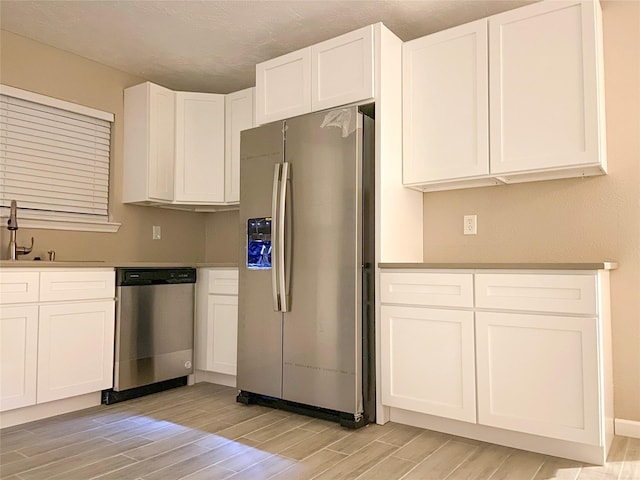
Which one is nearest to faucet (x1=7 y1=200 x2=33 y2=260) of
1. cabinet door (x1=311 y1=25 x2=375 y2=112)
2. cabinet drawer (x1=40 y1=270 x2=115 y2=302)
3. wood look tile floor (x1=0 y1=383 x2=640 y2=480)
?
cabinet drawer (x1=40 y1=270 x2=115 y2=302)

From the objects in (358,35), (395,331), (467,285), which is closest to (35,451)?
(395,331)

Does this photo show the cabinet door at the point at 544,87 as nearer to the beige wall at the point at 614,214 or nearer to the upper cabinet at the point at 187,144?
the beige wall at the point at 614,214

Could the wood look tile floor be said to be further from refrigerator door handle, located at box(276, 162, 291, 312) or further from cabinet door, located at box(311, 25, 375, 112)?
cabinet door, located at box(311, 25, 375, 112)

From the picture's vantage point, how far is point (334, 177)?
2844mm

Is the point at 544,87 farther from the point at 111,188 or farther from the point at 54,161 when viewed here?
the point at 54,161

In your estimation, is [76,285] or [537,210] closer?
[537,210]

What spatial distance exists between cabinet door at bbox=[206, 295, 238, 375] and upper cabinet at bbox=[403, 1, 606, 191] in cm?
161

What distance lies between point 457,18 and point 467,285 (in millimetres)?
1711

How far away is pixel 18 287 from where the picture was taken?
2.73 meters

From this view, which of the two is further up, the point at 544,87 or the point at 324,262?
the point at 544,87

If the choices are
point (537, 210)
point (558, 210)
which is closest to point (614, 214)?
point (558, 210)

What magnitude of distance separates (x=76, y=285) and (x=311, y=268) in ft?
4.76

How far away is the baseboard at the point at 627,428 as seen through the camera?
8.25 feet

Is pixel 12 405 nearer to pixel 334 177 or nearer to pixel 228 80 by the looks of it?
pixel 334 177
